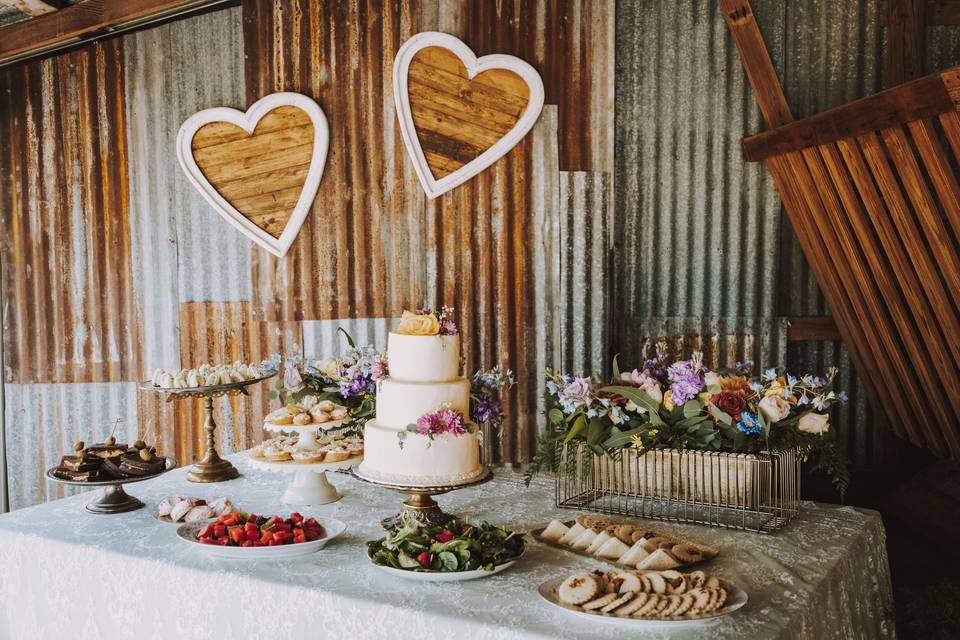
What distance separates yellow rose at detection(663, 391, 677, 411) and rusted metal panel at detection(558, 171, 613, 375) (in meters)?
1.55

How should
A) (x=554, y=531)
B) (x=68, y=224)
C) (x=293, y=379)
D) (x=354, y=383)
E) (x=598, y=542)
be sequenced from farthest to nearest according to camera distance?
(x=68, y=224), (x=293, y=379), (x=354, y=383), (x=554, y=531), (x=598, y=542)

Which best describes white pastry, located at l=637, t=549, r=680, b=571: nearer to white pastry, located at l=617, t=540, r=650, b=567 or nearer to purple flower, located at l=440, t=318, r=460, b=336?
white pastry, located at l=617, t=540, r=650, b=567

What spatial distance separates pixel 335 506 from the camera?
115 inches

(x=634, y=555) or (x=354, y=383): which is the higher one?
(x=354, y=383)

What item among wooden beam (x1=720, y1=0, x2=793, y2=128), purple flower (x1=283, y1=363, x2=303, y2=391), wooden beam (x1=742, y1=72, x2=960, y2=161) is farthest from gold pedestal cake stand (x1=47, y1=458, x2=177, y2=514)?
wooden beam (x1=720, y1=0, x2=793, y2=128)

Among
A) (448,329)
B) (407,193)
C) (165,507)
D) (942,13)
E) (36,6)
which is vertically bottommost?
(165,507)

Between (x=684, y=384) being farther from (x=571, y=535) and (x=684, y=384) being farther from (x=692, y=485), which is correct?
(x=571, y=535)

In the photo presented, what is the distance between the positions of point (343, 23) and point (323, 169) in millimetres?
845

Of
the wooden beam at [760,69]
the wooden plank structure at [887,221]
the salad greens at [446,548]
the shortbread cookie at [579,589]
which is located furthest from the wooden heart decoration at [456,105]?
the shortbread cookie at [579,589]

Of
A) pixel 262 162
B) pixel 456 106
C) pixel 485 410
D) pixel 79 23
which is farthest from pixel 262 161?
pixel 485 410

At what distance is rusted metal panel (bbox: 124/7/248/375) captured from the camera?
4859mm

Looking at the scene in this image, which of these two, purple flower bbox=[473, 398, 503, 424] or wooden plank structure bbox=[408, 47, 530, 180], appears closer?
purple flower bbox=[473, 398, 503, 424]

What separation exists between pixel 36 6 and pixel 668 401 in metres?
4.57

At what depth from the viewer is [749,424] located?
8.37ft
